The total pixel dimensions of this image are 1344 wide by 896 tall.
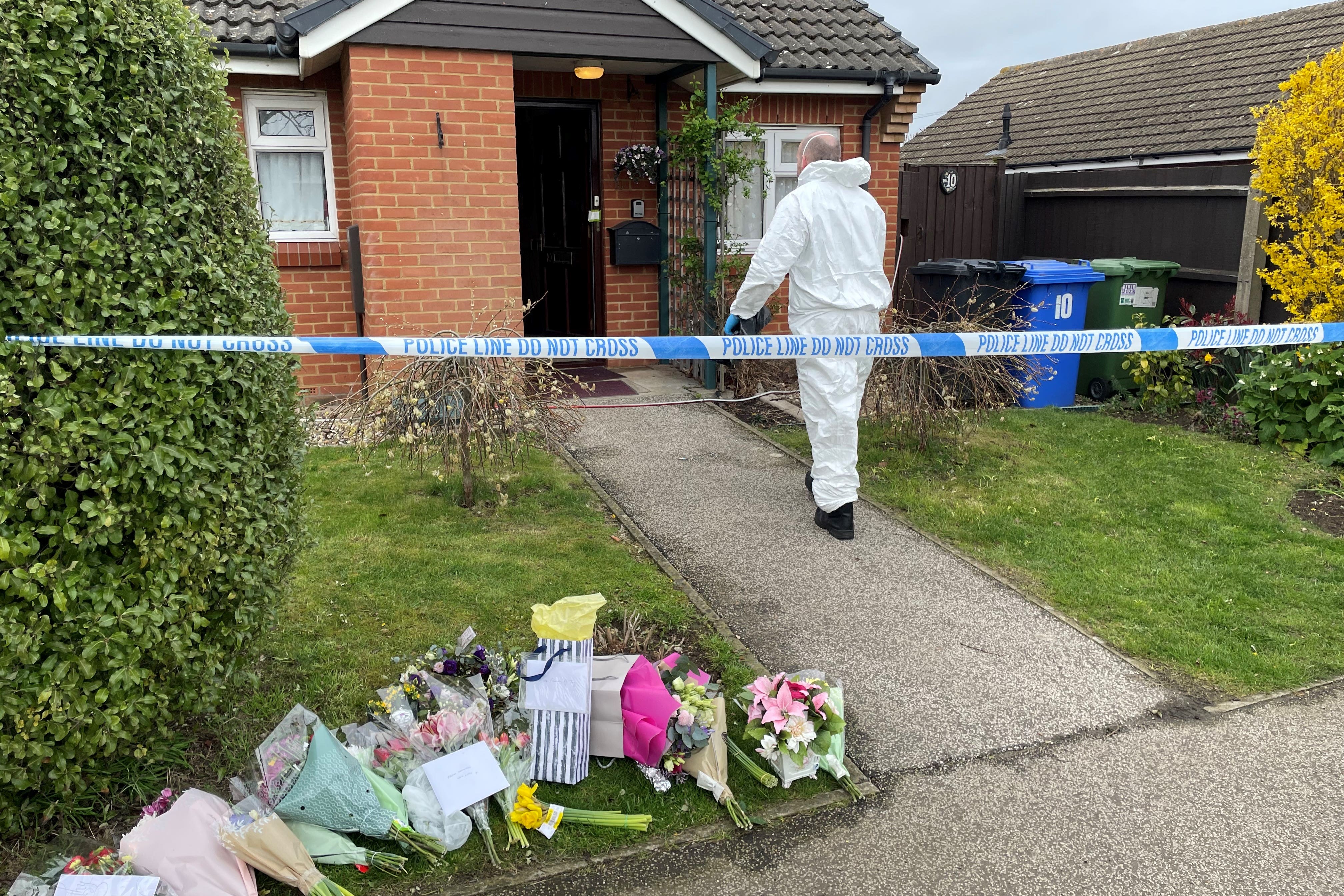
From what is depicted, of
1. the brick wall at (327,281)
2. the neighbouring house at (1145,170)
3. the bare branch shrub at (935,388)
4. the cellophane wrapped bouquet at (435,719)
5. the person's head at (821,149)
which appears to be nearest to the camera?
the cellophane wrapped bouquet at (435,719)

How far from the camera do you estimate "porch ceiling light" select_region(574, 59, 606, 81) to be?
8453mm

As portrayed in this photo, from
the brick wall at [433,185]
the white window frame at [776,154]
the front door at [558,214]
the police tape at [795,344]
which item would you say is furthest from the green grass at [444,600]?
the white window frame at [776,154]

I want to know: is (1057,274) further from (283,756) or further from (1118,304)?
(283,756)

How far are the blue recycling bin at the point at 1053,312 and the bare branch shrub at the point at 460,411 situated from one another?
4.59 meters

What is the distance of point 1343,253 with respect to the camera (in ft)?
24.0

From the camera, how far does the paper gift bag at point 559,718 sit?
A: 321cm

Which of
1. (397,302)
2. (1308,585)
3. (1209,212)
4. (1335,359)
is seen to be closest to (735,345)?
(1308,585)

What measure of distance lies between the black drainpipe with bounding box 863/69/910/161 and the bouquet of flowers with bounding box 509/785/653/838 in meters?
8.15

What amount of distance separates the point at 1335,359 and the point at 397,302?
22.5ft

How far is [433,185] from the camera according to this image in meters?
7.68

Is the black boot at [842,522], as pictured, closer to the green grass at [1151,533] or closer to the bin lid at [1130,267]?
the green grass at [1151,533]

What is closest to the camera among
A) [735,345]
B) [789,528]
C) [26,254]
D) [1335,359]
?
[26,254]

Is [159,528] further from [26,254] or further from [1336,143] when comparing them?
[1336,143]

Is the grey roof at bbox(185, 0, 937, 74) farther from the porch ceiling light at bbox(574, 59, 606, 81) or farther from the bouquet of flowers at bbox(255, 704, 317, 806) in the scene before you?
the bouquet of flowers at bbox(255, 704, 317, 806)
